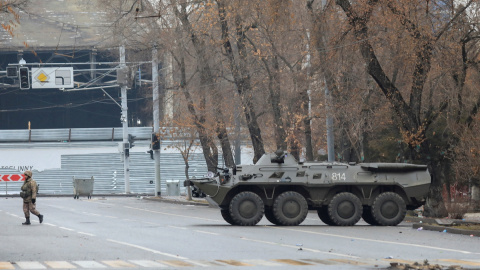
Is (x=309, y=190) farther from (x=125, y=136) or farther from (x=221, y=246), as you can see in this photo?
(x=125, y=136)

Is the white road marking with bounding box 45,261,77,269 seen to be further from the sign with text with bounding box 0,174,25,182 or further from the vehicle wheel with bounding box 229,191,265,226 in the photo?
the sign with text with bounding box 0,174,25,182

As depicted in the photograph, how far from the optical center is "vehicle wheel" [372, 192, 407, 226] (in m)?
26.7

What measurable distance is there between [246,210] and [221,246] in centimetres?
743

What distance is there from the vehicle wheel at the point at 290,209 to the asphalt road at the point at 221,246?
1.80ft

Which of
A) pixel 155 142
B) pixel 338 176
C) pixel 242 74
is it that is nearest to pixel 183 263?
pixel 338 176

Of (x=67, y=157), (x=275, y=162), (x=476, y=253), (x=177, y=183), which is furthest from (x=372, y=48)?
(x=67, y=157)

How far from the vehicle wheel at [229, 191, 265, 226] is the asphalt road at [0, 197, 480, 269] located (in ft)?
1.34

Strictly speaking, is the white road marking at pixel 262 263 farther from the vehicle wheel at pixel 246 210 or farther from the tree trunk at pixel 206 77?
the tree trunk at pixel 206 77

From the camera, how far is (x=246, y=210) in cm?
2594

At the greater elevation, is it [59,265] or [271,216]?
[271,216]

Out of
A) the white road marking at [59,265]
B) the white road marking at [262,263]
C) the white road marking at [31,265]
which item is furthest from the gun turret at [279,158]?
the white road marking at [31,265]

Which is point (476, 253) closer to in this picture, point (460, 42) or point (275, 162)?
point (275, 162)

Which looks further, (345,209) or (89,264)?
(345,209)

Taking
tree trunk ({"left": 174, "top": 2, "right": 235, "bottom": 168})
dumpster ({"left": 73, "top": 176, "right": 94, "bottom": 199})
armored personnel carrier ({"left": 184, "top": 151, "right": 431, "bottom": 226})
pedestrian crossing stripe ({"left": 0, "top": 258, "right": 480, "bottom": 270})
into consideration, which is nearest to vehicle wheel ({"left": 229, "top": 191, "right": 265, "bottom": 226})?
armored personnel carrier ({"left": 184, "top": 151, "right": 431, "bottom": 226})
